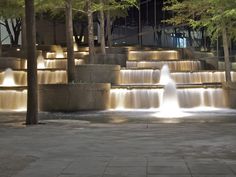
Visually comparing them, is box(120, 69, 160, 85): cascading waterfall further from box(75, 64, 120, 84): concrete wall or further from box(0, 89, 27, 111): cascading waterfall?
box(0, 89, 27, 111): cascading waterfall

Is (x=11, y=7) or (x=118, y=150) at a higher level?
(x=11, y=7)

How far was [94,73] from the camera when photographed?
2370 cm

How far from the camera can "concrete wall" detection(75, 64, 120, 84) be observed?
77.1ft

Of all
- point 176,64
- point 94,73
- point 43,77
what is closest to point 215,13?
point 94,73

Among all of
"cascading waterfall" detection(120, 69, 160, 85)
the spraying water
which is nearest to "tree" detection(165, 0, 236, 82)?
the spraying water

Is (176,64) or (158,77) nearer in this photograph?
(158,77)

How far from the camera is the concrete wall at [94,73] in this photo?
925 inches

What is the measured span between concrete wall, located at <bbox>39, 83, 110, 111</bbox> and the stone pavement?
5986mm

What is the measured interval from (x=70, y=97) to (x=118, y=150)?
1107cm

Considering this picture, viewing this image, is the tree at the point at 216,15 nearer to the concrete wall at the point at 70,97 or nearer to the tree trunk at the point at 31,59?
the concrete wall at the point at 70,97

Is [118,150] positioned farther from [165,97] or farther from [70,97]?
[165,97]

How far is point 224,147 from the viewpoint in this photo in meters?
10.3

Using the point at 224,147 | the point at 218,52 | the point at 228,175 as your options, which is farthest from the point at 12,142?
the point at 218,52

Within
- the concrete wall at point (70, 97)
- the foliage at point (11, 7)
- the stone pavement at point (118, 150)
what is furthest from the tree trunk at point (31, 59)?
the foliage at point (11, 7)
